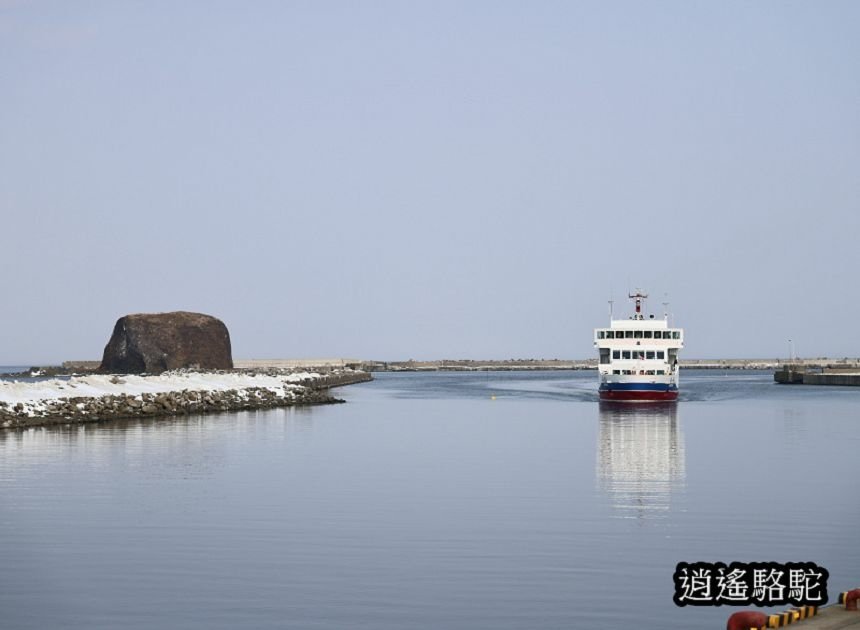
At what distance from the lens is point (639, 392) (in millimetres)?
87000

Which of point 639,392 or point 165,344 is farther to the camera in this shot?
point 165,344

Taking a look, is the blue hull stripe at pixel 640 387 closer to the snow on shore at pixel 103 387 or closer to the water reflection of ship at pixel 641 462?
the water reflection of ship at pixel 641 462

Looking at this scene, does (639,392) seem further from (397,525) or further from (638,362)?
(397,525)

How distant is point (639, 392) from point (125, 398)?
119ft

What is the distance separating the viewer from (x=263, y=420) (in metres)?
65.4

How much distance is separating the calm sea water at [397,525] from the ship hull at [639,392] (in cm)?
3440

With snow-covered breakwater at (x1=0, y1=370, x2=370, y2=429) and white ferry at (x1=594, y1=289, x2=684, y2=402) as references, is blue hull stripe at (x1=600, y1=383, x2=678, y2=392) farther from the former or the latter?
snow-covered breakwater at (x1=0, y1=370, x2=370, y2=429)

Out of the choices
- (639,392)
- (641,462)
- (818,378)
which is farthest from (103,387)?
(818,378)

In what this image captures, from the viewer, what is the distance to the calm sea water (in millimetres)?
17438

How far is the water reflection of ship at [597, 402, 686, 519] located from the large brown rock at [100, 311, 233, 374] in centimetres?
10561

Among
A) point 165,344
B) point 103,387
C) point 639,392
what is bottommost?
point 639,392

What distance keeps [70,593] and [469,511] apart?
10.9 m

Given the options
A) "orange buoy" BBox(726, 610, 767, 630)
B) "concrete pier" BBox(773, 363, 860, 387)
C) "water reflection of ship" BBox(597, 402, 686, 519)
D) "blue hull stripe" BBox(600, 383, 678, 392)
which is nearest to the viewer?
"orange buoy" BBox(726, 610, 767, 630)

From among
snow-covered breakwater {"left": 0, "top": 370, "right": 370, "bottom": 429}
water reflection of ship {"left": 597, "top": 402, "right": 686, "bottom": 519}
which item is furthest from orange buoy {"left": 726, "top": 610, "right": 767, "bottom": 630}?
snow-covered breakwater {"left": 0, "top": 370, "right": 370, "bottom": 429}
